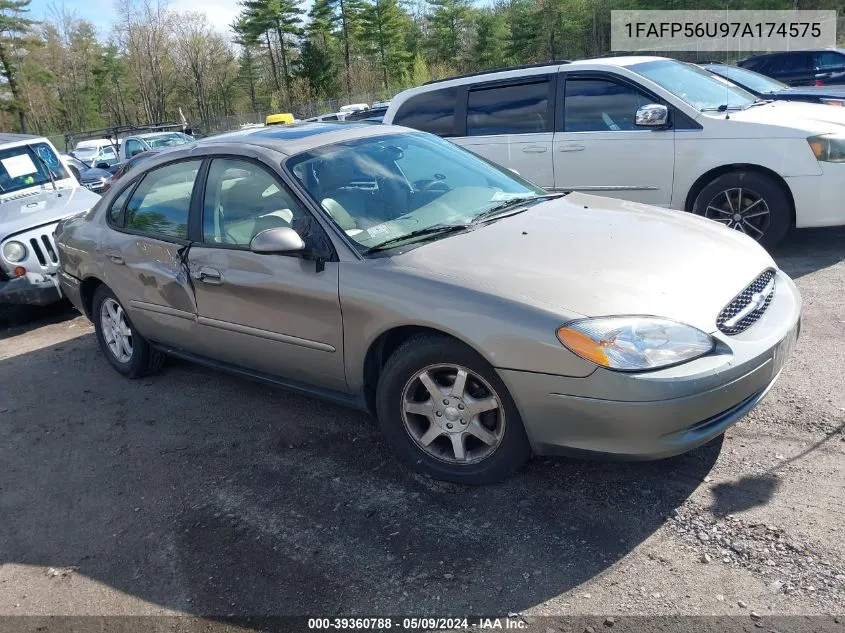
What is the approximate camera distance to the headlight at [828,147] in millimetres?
5938

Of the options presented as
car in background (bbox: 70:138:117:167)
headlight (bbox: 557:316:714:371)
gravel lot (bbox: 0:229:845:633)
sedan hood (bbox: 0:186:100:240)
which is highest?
headlight (bbox: 557:316:714:371)

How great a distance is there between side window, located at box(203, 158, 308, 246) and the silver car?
1 centimetres

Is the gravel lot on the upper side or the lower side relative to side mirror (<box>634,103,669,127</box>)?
lower

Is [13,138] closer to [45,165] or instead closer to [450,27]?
[45,165]

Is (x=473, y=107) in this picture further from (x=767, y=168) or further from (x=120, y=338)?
(x=120, y=338)

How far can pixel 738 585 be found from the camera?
2.56 metres

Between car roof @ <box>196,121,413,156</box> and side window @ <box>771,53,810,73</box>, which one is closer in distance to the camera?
car roof @ <box>196,121,413,156</box>

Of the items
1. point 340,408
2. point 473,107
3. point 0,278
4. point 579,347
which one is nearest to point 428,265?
point 579,347

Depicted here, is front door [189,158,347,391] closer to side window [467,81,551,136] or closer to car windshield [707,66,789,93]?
side window [467,81,551,136]

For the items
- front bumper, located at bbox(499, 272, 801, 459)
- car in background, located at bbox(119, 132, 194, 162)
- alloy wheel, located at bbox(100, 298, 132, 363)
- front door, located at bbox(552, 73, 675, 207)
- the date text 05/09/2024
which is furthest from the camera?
car in background, located at bbox(119, 132, 194, 162)

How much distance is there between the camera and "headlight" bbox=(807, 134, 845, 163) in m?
5.94

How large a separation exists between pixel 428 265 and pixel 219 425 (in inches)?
72.8

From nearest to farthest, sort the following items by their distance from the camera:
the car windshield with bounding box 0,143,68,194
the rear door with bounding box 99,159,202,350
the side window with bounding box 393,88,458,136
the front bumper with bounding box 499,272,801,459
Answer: the front bumper with bounding box 499,272,801,459
the rear door with bounding box 99,159,202,350
the side window with bounding box 393,88,458,136
the car windshield with bounding box 0,143,68,194

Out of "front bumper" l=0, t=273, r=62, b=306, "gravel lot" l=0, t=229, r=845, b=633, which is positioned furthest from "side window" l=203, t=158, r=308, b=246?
→ "front bumper" l=0, t=273, r=62, b=306
